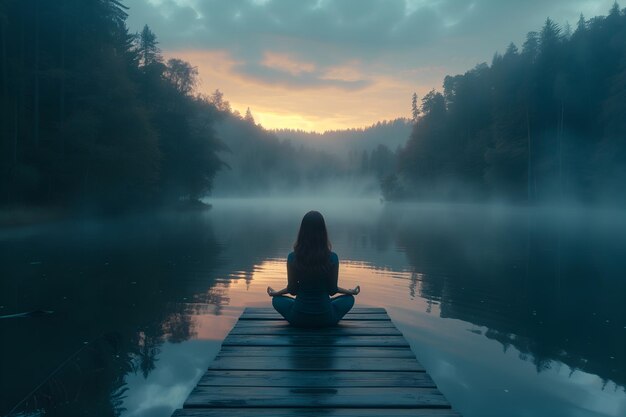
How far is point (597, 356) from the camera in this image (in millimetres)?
8383

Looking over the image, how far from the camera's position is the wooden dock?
427 centimetres

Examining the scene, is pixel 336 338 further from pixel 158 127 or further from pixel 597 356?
pixel 158 127

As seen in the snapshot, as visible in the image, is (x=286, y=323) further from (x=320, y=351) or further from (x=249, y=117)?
(x=249, y=117)

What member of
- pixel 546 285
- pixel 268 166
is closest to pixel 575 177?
pixel 546 285

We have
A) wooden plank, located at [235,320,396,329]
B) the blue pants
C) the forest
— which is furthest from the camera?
the forest

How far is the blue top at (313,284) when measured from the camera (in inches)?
251

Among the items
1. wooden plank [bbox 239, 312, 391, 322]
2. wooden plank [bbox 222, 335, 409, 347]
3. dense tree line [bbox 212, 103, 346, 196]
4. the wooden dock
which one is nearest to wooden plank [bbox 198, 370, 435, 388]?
the wooden dock

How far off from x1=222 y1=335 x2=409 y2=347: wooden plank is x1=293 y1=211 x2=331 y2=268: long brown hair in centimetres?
102

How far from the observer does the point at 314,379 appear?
4969mm

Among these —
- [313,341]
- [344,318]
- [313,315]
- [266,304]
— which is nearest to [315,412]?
[313,341]

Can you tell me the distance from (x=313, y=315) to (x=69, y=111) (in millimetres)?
35274

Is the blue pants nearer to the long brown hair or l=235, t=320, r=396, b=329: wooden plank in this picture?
l=235, t=320, r=396, b=329: wooden plank

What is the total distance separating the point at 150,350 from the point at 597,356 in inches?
312

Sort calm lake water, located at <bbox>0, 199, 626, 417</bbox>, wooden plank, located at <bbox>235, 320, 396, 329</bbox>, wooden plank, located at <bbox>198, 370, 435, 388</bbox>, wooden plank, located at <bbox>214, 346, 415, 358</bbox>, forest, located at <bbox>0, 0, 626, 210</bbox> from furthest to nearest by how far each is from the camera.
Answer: forest, located at <bbox>0, 0, 626, 210</bbox>
wooden plank, located at <bbox>235, 320, 396, 329</bbox>
calm lake water, located at <bbox>0, 199, 626, 417</bbox>
wooden plank, located at <bbox>214, 346, 415, 358</bbox>
wooden plank, located at <bbox>198, 370, 435, 388</bbox>
